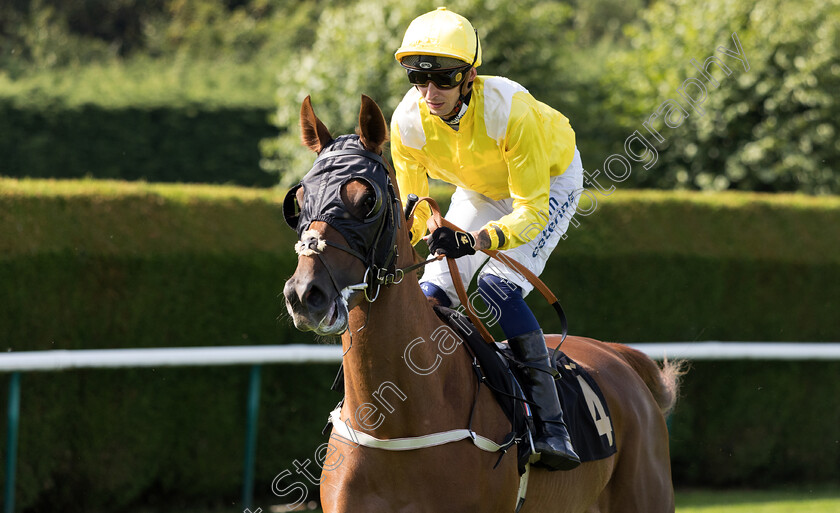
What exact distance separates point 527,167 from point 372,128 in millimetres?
702

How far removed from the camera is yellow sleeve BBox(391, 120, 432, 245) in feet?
10.9

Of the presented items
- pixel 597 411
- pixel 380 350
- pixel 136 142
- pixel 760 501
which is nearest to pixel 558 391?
pixel 597 411

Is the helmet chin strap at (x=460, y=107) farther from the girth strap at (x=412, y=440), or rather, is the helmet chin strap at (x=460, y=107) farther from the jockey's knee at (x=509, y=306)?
the girth strap at (x=412, y=440)

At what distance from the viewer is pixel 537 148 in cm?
317

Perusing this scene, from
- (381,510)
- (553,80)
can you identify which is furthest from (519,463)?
(553,80)

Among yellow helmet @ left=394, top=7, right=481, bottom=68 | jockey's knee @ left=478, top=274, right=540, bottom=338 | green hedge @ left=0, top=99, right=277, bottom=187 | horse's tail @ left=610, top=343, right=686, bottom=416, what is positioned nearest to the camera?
yellow helmet @ left=394, top=7, right=481, bottom=68

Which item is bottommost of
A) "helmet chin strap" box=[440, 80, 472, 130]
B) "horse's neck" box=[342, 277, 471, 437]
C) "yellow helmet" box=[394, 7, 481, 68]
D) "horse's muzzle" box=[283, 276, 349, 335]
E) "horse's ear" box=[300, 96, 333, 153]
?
"horse's neck" box=[342, 277, 471, 437]

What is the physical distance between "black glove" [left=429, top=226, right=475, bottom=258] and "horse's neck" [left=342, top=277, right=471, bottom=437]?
13cm

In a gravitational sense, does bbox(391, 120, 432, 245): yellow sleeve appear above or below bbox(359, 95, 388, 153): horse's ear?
below

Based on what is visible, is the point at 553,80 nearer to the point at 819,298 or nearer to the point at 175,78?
the point at 819,298

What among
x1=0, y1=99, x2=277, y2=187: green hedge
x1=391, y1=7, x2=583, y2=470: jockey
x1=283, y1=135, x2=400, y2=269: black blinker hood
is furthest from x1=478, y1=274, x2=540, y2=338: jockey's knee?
x1=0, y1=99, x2=277, y2=187: green hedge

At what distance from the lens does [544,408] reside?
3.20 metres

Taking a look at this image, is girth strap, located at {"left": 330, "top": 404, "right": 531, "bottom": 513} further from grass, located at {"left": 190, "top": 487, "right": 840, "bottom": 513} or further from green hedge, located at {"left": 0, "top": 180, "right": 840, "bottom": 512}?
grass, located at {"left": 190, "top": 487, "right": 840, "bottom": 513}

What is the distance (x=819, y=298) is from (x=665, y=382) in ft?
12.0
